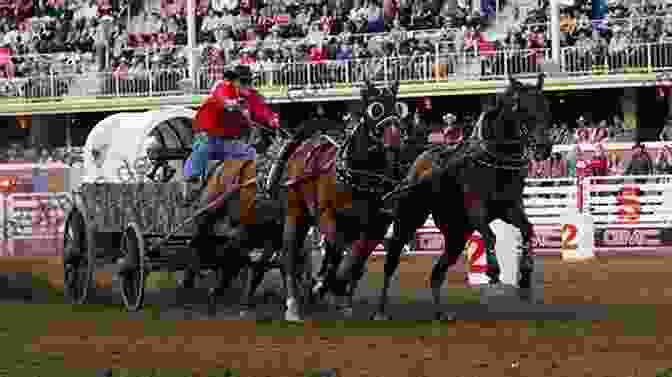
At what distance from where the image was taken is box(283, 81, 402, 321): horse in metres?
13.8

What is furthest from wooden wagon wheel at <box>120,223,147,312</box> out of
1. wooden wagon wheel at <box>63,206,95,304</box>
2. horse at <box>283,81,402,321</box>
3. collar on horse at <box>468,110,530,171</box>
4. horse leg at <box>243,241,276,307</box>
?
collar on horse at <box>468,110,530,171</box>

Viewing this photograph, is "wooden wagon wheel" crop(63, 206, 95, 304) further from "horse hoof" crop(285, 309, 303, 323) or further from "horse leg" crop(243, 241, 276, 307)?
"horse hoof" crop(285, 309, 303, 323)

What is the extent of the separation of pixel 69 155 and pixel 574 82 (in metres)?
12.0

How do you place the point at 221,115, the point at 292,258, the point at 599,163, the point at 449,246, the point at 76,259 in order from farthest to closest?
the point at 599,163 → the point at 76,259 → the point at 221,115 → the point at 449,246 → the point at 292,258

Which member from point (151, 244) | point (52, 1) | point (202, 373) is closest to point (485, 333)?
point (202, 373)

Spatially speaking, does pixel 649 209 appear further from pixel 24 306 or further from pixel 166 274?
pixel 24 306

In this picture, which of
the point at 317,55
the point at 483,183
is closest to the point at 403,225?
the point at 483,183

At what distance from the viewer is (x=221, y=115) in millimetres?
16234

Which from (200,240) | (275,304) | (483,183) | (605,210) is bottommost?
(605,210)

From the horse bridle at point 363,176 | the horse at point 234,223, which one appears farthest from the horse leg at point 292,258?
the horse bridle at point 363,176

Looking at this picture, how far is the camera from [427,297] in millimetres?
18266

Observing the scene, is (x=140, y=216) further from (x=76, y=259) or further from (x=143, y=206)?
(x=76, y=259)

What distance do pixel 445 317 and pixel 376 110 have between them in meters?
2.16

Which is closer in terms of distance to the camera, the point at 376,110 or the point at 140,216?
the point at 376,110
